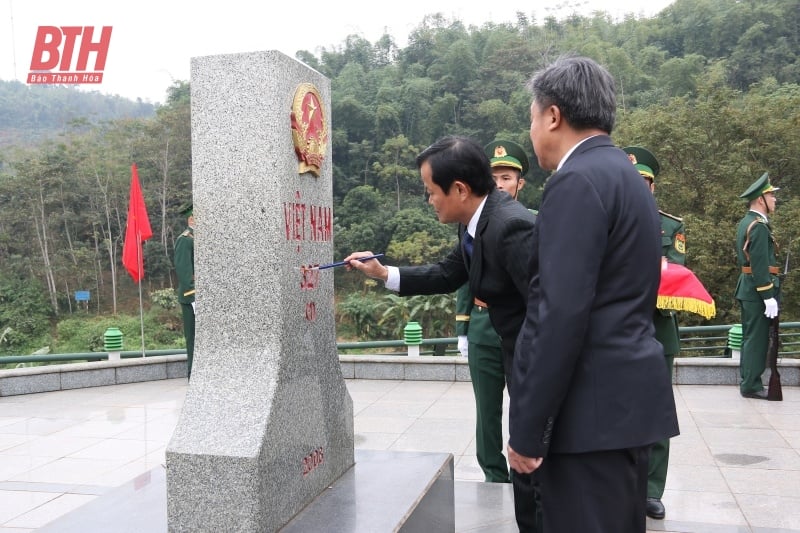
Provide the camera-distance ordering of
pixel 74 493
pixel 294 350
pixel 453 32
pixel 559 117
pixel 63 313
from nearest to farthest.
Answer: pixel 559 117, pixel 294 350, pixel 74 493, pixel 63 313, pixel 453 32

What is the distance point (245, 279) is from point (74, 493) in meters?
2.18

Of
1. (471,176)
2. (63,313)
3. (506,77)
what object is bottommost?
(63,313)

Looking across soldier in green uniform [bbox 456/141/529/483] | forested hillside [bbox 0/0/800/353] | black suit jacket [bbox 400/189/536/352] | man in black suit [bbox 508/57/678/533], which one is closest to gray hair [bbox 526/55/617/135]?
man in black suit [bbox 508/57/678/533]

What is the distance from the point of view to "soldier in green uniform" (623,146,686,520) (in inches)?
121

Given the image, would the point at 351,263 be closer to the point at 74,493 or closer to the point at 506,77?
the point at 74,493

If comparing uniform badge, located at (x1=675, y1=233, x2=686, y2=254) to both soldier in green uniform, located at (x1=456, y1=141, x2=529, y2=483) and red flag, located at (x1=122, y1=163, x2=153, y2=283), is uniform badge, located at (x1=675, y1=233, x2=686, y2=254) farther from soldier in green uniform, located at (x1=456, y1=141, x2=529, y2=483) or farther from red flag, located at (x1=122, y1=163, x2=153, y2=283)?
red flag, located at (x1=122, y1=163, x2=153, y2=283)

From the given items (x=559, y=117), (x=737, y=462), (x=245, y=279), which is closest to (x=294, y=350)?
(x=245, y=279)

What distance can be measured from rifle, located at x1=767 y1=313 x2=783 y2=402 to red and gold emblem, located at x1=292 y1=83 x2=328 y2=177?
168 inches

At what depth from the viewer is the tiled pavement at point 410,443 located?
10.9ft

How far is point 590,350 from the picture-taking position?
4.75ft

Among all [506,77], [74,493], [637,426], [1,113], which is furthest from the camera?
[1,113]

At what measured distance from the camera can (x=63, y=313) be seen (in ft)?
85.8

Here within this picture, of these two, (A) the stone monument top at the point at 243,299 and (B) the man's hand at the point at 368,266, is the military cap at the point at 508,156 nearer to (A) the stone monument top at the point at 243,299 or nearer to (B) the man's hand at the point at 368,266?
(B) the man's hand at the point at 368,266

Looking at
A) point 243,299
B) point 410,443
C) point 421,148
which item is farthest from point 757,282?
point 421,148
